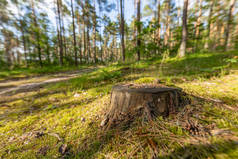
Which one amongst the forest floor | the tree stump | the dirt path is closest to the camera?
the forest floor

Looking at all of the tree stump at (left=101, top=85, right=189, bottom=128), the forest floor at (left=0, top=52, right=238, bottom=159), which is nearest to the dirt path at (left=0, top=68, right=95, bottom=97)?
the forest floor at (left=0, top=52, right=238, bottom=159)

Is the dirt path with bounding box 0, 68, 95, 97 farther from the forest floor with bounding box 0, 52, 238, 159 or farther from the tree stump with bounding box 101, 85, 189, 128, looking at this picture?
the tree stump with bounding box 101, 85, 189, 128

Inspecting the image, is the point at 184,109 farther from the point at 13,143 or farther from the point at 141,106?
the point at 13,143

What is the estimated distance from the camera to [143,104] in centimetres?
126

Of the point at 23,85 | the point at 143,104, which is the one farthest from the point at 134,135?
the point at 23,85

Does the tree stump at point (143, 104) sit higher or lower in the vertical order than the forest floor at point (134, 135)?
higher

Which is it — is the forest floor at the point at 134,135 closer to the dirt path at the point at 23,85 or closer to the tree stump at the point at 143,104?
the tree stump at the point at 143,104

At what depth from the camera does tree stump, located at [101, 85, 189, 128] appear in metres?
1.25

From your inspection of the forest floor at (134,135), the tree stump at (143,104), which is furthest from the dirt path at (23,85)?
the tree stump at (143,104)

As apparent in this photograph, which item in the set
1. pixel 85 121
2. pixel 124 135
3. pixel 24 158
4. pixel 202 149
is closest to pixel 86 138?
pixel 85 121

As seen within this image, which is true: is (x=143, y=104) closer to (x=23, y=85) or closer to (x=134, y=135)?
(x=134, y=135)

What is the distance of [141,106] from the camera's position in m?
1.27

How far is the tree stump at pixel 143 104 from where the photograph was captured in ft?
4.09

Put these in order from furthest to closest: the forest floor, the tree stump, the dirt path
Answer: the dirt path
the tree stump
the forest floor
